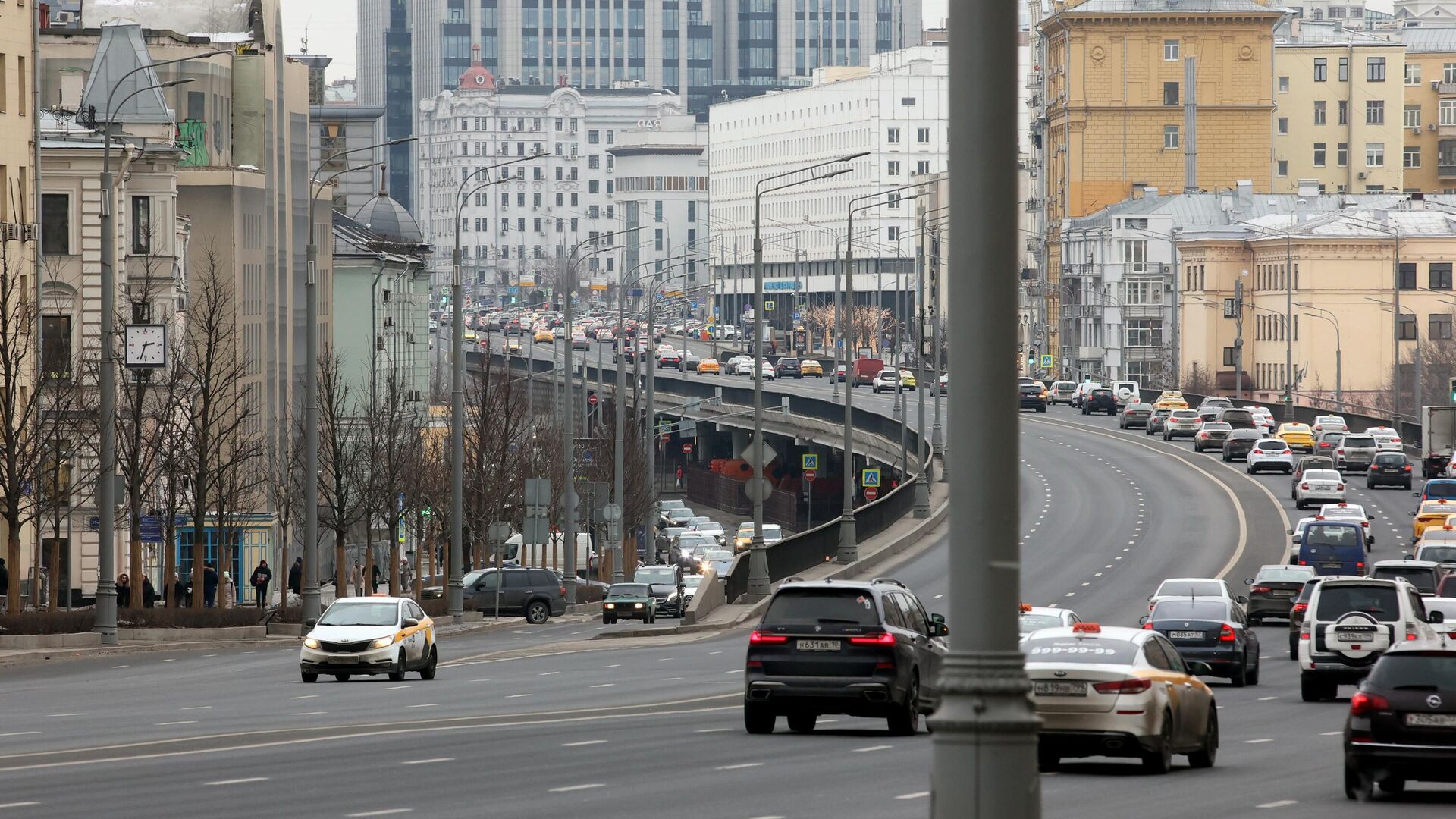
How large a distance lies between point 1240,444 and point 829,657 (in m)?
73.0

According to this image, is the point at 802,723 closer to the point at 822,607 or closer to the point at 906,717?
the point at 906,717

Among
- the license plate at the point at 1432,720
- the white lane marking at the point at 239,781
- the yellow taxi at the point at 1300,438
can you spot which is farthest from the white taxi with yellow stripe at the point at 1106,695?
the yellow taxi at the point at 1300,438

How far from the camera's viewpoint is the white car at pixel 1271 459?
3489 inches

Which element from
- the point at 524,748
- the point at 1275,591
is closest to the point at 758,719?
the point at 524,748

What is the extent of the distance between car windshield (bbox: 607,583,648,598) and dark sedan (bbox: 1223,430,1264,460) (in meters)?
40.1

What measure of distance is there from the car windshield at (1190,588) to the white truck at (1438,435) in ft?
153

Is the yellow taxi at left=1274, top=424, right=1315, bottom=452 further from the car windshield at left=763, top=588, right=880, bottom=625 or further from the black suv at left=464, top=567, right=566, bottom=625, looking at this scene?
the car windshield at left=763, top=588, right=880, bottom=625

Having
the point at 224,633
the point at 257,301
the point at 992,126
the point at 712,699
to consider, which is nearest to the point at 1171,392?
the point at 257,301

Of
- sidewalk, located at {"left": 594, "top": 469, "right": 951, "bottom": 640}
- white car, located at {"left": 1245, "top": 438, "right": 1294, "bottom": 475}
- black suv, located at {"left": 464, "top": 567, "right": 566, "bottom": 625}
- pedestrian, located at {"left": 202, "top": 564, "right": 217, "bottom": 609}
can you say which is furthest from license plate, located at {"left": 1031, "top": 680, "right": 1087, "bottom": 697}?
white car, located at {"left": 1245, "top": 438, "right": 1294, "bottom": 475}

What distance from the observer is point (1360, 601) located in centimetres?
3183

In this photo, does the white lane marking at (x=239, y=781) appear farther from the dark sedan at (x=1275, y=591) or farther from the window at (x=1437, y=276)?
the window at (x=1437, y=276)

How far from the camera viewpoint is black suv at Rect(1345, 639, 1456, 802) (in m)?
18.4

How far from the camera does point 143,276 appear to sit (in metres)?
66.2

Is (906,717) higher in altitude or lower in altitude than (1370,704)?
lower
